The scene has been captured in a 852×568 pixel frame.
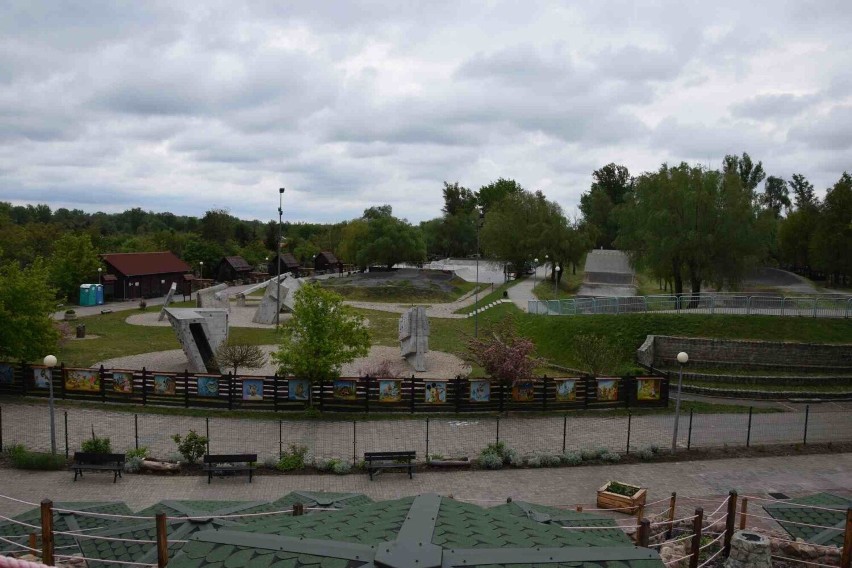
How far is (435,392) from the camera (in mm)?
23812

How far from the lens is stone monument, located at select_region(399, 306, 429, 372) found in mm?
29984

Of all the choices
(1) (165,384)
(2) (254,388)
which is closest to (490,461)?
(2) (254,388)

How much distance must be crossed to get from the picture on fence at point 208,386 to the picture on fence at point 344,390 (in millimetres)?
4286

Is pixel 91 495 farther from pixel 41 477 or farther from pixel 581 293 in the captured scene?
pixel 581 293

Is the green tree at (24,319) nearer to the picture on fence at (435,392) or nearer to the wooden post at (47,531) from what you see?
the picture on fence at (435,392)

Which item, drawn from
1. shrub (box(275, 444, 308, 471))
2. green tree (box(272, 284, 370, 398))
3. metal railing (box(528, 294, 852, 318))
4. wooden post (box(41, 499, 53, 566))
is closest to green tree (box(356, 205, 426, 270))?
metal railing (box(528, 294, 852, 318))

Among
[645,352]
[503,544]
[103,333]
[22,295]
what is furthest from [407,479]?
[103,333]

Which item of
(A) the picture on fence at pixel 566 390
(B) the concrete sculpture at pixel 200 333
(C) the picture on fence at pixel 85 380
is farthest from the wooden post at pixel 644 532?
(B) the concrete sculpture at pixel 200 333

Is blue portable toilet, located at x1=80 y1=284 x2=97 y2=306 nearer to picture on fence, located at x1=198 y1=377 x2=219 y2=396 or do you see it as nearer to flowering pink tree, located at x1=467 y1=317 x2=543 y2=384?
picture on fence, located at x1=198 y1=377 x2=219 y2=396

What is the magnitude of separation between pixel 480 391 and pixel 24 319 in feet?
59.8

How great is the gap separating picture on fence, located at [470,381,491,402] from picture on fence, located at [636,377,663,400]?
234 inches

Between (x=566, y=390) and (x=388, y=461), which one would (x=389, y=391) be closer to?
(x=388, y=461)

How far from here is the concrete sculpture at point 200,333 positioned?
27953 mm

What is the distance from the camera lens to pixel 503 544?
19.5 feet
